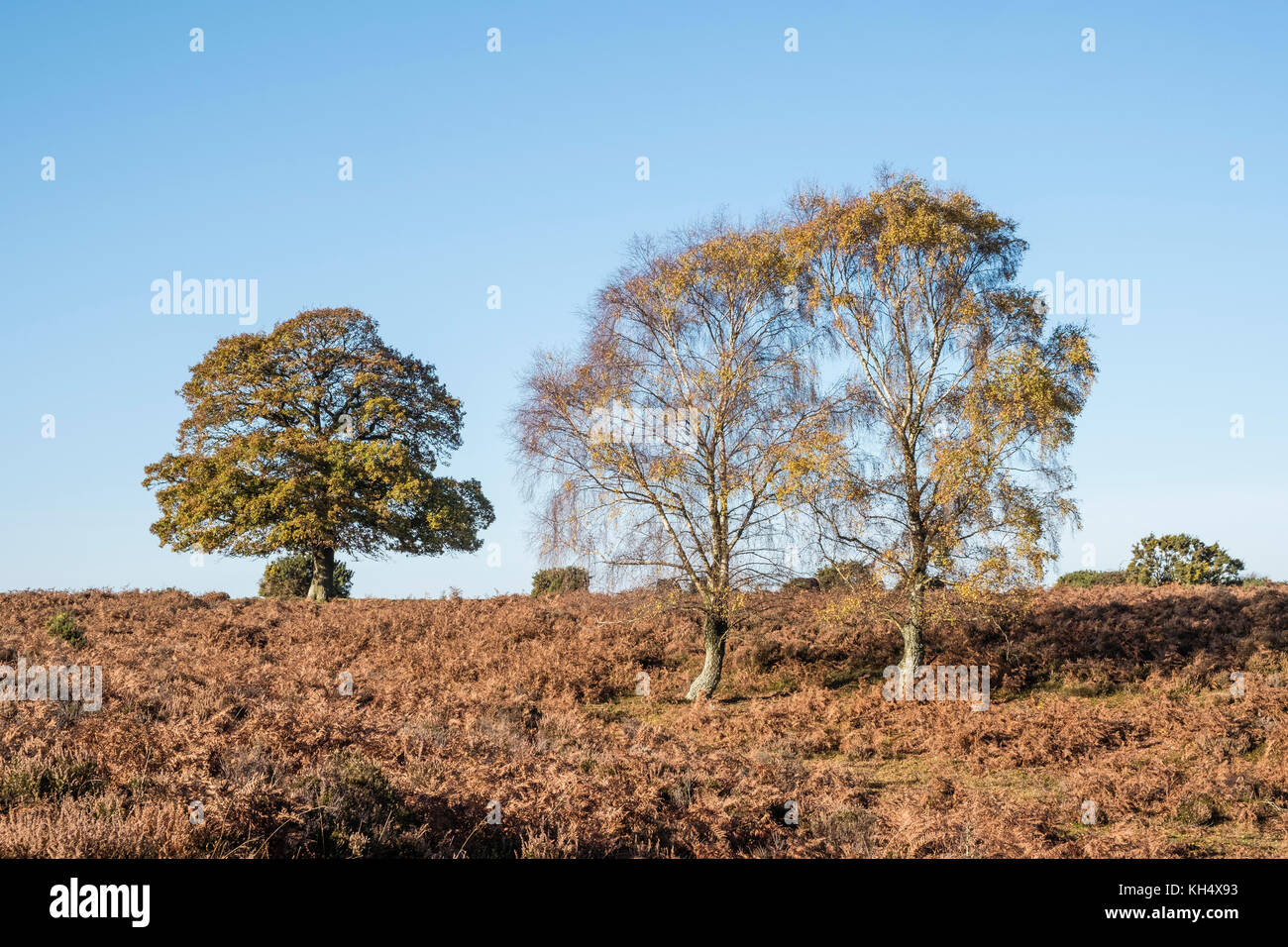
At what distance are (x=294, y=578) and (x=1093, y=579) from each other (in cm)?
3531

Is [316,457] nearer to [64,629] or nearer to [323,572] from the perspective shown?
[323,572]

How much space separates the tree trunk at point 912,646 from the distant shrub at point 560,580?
1194 cm

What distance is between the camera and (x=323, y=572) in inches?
1431

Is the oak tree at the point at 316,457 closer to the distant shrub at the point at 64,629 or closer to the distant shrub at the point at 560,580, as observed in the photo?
the distant shrub at the point at 560,580

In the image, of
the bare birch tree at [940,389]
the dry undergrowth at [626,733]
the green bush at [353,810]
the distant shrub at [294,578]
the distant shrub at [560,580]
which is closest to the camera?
the green bush at [353,810]

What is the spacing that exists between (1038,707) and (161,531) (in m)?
32.8

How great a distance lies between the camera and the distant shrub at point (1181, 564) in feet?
121

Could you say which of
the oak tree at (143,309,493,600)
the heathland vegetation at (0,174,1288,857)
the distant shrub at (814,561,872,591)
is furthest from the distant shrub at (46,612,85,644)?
the distant shrub at (814,561,872,591)

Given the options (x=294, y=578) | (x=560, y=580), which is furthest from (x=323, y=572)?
(x=560, y=580)

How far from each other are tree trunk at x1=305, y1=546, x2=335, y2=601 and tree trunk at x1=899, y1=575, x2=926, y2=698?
77.6ft

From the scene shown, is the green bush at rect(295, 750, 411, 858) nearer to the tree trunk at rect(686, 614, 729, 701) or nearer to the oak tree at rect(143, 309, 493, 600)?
the tree trunk at rect(686, 614, 729, 701)

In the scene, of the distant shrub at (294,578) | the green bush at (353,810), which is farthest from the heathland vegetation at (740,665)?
the distant shrub at (294,578)
